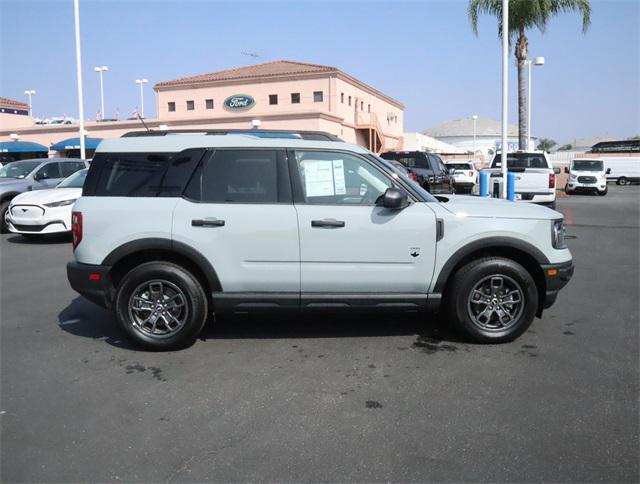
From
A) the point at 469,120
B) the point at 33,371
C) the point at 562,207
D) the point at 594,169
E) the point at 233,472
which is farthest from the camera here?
the point at 469,120

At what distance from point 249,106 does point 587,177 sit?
2236 centimetres

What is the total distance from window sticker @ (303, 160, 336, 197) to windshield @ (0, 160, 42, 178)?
11.8 meters

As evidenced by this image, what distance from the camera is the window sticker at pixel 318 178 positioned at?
5.16 metres

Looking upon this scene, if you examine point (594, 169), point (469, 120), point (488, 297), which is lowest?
point (488, 297)

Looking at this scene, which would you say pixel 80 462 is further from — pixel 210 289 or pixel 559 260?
pixel 559 260

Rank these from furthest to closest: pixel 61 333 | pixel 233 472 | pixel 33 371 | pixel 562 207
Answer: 1. pixel 562 207
2. pixel 61 333
3. pixel 33 371
4. pixel 233 472

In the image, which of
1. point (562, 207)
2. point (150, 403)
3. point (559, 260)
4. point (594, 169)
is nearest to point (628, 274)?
point (559, 260)

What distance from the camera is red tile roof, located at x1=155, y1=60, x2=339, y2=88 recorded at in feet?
131

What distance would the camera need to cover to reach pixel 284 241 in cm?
504

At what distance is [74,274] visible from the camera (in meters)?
5.22

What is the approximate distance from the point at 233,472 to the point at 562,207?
20297mm

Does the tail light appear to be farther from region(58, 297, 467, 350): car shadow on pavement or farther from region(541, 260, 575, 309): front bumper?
region(541, 260, 575, 309): front bumper

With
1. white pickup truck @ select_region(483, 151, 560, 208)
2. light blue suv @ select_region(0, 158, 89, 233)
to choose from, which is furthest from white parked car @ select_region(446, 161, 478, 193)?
light blue suv @ select_region(0, 158, 89, 233)

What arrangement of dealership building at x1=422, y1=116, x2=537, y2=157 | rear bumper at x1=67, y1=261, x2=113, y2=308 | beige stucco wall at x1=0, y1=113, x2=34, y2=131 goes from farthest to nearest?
1. dealership building at x1=422, y1=116, x2=537, y2=157
2. beige stucco wall at x1=0, y1=113, x2=34, y2=131
3. rear bumper at x1=67, y1=261, x2=113, y2=308
